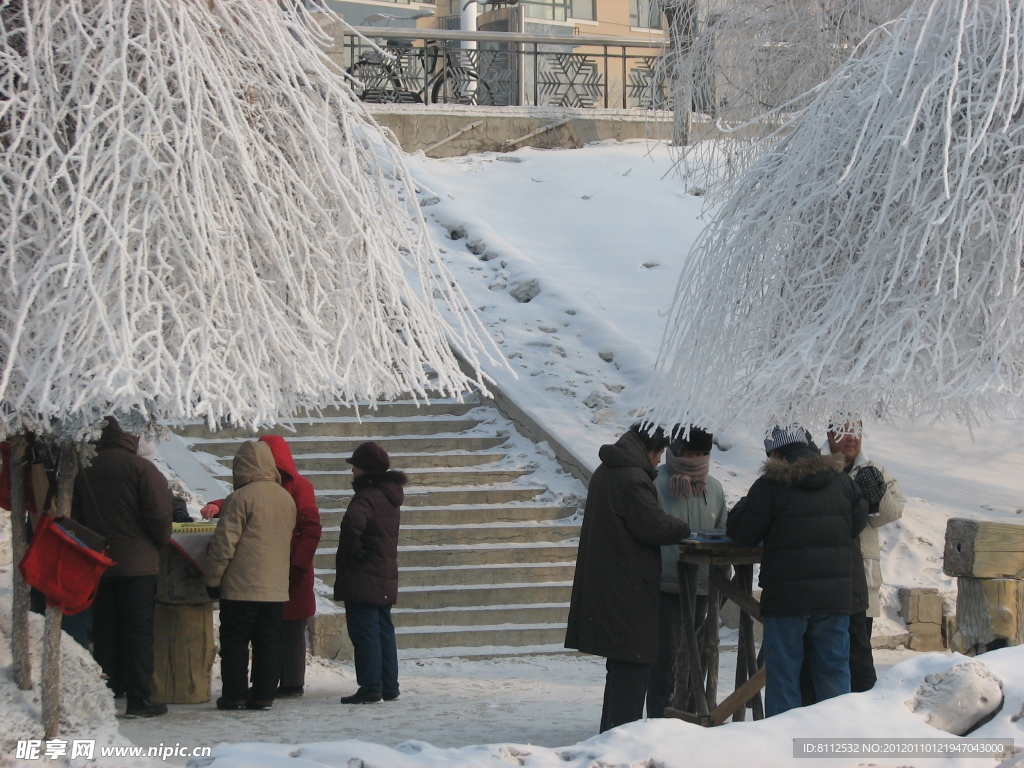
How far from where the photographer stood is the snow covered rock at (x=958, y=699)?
150 inches

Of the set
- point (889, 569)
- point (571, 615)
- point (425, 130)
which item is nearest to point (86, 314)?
point (571, 615)

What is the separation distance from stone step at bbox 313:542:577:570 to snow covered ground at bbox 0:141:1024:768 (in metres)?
0.96

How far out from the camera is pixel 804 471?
5.30 m

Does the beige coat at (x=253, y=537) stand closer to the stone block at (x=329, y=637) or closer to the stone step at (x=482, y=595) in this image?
the stone block at (x=329, y=637)

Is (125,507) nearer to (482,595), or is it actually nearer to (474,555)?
(482,595)

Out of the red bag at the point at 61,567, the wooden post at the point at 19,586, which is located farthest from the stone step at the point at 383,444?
the red bag at the point at 61,567

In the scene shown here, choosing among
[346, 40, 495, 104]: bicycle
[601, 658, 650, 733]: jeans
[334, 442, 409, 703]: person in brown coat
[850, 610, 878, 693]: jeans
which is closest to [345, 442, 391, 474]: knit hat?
[334, 442, 409, 703]: person in brown coat

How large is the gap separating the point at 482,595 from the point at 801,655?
12.0 feet

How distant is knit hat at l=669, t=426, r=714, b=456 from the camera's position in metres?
5.78

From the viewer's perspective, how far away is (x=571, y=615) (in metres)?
5.44

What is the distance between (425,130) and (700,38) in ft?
29.4

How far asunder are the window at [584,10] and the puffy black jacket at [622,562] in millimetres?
31595

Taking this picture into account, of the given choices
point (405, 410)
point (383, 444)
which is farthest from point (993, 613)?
point (405, 410)

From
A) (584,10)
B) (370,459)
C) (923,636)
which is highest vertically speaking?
(584,10)
